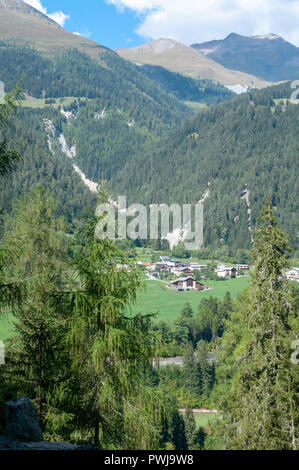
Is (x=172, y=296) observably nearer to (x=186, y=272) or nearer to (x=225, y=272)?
(x=186, y=272)

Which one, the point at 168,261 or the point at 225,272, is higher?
the point at 168,261

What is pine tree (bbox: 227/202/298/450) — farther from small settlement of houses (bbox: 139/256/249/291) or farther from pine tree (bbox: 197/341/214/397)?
small settlement of houses (bbox: 139/256/249/291)

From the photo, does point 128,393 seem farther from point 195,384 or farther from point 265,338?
point 195,384

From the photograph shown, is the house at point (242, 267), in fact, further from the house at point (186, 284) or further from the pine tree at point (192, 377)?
the pine tree at point (192, 377)

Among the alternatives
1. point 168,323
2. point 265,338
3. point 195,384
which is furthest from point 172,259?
point 265,338

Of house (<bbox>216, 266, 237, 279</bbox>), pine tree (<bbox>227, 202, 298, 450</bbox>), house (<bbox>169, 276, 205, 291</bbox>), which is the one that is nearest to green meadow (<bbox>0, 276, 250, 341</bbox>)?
house (<bbox>169, 276, 205, 291</bbox>)

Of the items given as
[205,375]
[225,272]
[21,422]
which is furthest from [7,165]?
[225,272]
